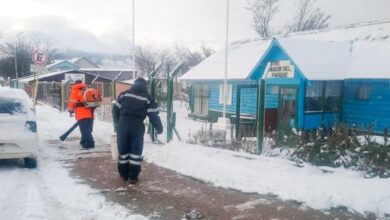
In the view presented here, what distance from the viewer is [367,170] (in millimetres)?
7480

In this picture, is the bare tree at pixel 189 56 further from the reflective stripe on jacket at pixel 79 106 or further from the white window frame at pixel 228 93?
the reflective stripe on jacket at pixel 79 106

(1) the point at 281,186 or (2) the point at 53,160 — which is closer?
(1) the point at 281,186

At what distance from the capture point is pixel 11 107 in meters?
8.81

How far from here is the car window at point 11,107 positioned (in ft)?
28.5

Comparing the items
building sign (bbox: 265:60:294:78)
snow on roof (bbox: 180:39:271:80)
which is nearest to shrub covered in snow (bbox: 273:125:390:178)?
building sign (bbox: 265:60:294:78)

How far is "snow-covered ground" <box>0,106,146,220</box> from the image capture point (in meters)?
5.56

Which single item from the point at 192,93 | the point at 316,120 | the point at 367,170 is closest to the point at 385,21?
the point at 316,120

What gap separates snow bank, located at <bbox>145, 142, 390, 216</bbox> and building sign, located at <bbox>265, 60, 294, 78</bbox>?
822cm

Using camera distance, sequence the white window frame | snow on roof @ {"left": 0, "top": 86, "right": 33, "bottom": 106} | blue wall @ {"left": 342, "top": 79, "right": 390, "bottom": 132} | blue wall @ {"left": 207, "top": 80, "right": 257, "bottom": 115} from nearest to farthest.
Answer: snow on roof @ {"left": 0, "top": 86, "right": 33, "bottom": 106} → blue wall @ {"left": 342, "top": 79, "right": 390, "bottom": 132} → blue wall @ {"left": 207, "top": 80, "right": 257, "bottom": 115} → the white window frame

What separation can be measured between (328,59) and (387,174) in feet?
35.2

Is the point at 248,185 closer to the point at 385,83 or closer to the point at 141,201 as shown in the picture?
the point at 141,201

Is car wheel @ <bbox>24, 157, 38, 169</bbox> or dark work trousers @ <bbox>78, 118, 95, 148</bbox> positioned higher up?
dark work trousers @ <bbox>78, 118, 95, 148</bbox>

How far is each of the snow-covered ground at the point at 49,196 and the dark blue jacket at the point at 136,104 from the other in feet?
4.62

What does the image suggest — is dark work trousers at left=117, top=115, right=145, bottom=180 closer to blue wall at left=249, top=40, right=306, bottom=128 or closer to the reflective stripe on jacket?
the reflective stripe on jacket
